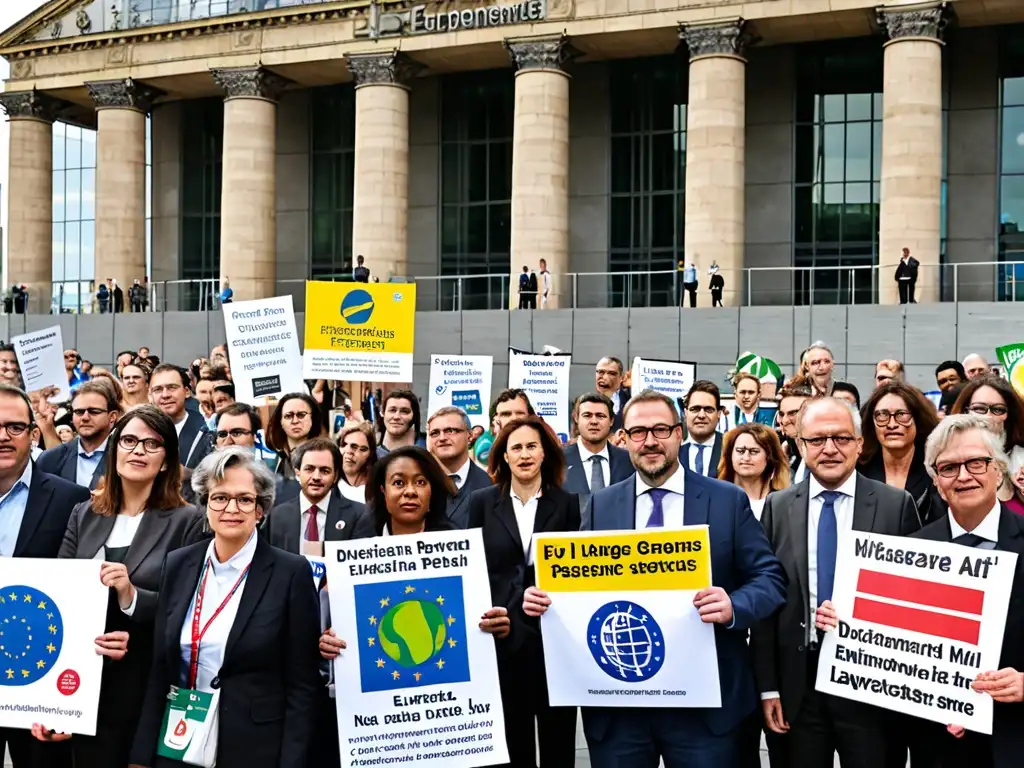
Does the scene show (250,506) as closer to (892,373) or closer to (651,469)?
(651,469)

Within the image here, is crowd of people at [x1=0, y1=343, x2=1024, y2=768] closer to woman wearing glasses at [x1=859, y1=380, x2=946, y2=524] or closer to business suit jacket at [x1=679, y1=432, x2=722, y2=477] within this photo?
woman wearing glasses at [x1=859, y1=380, x2=946, y2=524]

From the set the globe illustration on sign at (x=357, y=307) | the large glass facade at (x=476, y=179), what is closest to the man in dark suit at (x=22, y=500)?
the globe illustration on sign at (x=357, y=307)

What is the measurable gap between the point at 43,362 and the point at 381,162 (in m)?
25.1

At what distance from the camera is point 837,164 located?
1526 inches

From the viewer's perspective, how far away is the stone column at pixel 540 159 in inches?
1446

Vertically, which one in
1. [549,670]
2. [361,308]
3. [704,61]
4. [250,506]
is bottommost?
[549,670]

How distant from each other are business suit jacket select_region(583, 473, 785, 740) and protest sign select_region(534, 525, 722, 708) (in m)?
0.17

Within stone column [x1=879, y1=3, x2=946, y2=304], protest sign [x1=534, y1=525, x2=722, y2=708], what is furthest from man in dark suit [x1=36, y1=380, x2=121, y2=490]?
stone column [x1=879, y1=3, x2=946, y2=304]

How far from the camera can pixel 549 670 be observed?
5.66m

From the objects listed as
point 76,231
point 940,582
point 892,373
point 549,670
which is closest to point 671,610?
point 549,670

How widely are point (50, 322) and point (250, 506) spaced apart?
39.1 metres

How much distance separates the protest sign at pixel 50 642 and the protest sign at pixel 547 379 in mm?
10079

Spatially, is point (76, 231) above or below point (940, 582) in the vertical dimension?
above

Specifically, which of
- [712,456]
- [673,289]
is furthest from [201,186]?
[712,456]
